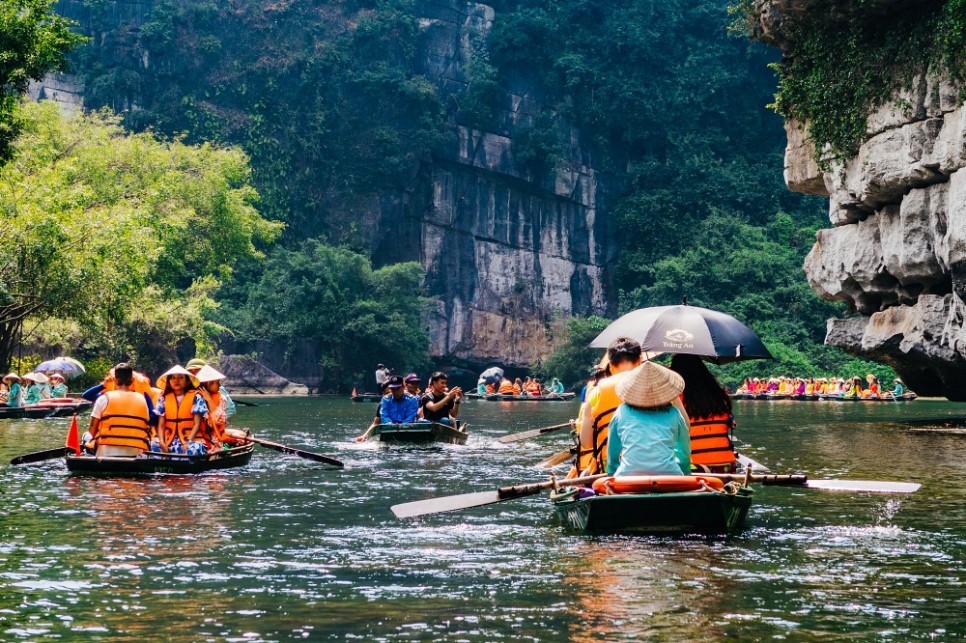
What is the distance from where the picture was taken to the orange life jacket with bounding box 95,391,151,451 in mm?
13383

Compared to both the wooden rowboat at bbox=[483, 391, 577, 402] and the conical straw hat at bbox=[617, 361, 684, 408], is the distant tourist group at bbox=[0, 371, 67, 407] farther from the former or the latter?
the conical straw hat at bbox=[617, 361, 684, 408]

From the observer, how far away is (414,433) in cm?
1845

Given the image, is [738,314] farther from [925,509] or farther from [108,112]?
[925,509]

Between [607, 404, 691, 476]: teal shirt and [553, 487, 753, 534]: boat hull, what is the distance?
0.21 m

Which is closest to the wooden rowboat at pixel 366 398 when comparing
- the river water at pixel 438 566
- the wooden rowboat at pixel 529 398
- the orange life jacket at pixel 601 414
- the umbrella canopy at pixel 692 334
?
the wooden rowboat at pixel 529 398

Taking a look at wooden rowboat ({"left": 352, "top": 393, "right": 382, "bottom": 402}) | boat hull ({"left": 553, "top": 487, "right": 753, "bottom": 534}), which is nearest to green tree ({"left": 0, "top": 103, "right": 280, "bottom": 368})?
wooden rowboat ({"left": 352, "top": 393, "right": 382, "bottom": 402})

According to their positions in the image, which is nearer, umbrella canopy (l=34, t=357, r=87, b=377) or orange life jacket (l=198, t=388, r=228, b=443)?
orange life jacket (l=198, t=388, r=228, b=443)

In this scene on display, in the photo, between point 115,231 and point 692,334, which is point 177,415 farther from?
point 115,231

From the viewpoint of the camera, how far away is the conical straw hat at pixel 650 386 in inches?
339

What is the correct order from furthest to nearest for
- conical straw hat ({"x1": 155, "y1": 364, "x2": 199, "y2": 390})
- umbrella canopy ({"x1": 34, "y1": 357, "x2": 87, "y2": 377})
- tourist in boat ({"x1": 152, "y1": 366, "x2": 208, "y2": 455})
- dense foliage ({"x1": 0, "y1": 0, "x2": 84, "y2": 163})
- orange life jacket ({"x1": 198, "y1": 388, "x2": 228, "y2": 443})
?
umbrella canopy ({"x1": 34, "y1": 357, "x2": 87, "y2": 377}) → dense foliage ({"x1": 0, "y1": 0, "x2": 84, "y2": 163}) → orange life jacket ({"x1": 198, "y1": 388, "x2": 228, "y2": 443}) → tourist in boat ({"x1": 152, "y1": 366, "x2": 208, "y2": 455}) → conical straw hat ({"x1": 155, "y1": 364, "x2": 199, "y2": 390})

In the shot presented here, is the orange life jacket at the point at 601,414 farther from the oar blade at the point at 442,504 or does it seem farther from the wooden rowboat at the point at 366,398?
the wooden rowboat at the point at 366,398

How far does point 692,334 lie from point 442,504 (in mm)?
2746

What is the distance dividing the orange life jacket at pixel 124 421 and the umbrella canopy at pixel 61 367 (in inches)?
845

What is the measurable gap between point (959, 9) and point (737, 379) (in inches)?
1207
